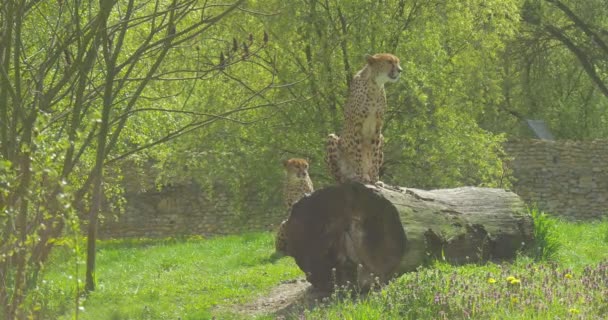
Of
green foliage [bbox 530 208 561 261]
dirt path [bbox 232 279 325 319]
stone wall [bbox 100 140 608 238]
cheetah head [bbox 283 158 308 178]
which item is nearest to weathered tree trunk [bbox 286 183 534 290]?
dirt path [bbox 232 279 325 319]

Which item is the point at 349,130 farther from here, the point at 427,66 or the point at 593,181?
the point at 593,181

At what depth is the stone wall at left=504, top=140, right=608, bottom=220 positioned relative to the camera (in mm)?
23219

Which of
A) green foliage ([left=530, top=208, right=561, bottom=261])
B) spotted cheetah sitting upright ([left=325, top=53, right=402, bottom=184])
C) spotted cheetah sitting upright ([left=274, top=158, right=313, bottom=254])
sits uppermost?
spotted cheetah sitting upright ([left=325, top=53, right=402, bottom=184])

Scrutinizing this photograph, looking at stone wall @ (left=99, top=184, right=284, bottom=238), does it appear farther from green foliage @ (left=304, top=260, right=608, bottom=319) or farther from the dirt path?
green foliage @ (left=304, top=260, right=608, bottom=319)

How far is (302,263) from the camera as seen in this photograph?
30.4ft

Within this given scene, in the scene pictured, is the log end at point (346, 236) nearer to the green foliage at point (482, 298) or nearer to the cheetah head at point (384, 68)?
the green foliage at point (482, 298)

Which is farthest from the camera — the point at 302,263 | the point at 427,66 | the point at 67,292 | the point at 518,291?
the point at 427,66

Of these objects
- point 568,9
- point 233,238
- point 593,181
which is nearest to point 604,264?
point 233,238

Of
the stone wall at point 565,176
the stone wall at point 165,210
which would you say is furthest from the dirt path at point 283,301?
the stone wall at point 565,176

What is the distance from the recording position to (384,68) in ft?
30.3

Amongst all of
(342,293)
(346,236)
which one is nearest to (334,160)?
(346,236)

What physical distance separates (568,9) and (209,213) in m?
10.4

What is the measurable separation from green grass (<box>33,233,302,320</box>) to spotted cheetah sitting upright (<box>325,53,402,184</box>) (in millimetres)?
1768

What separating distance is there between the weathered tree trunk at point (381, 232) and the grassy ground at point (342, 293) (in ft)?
0.78
